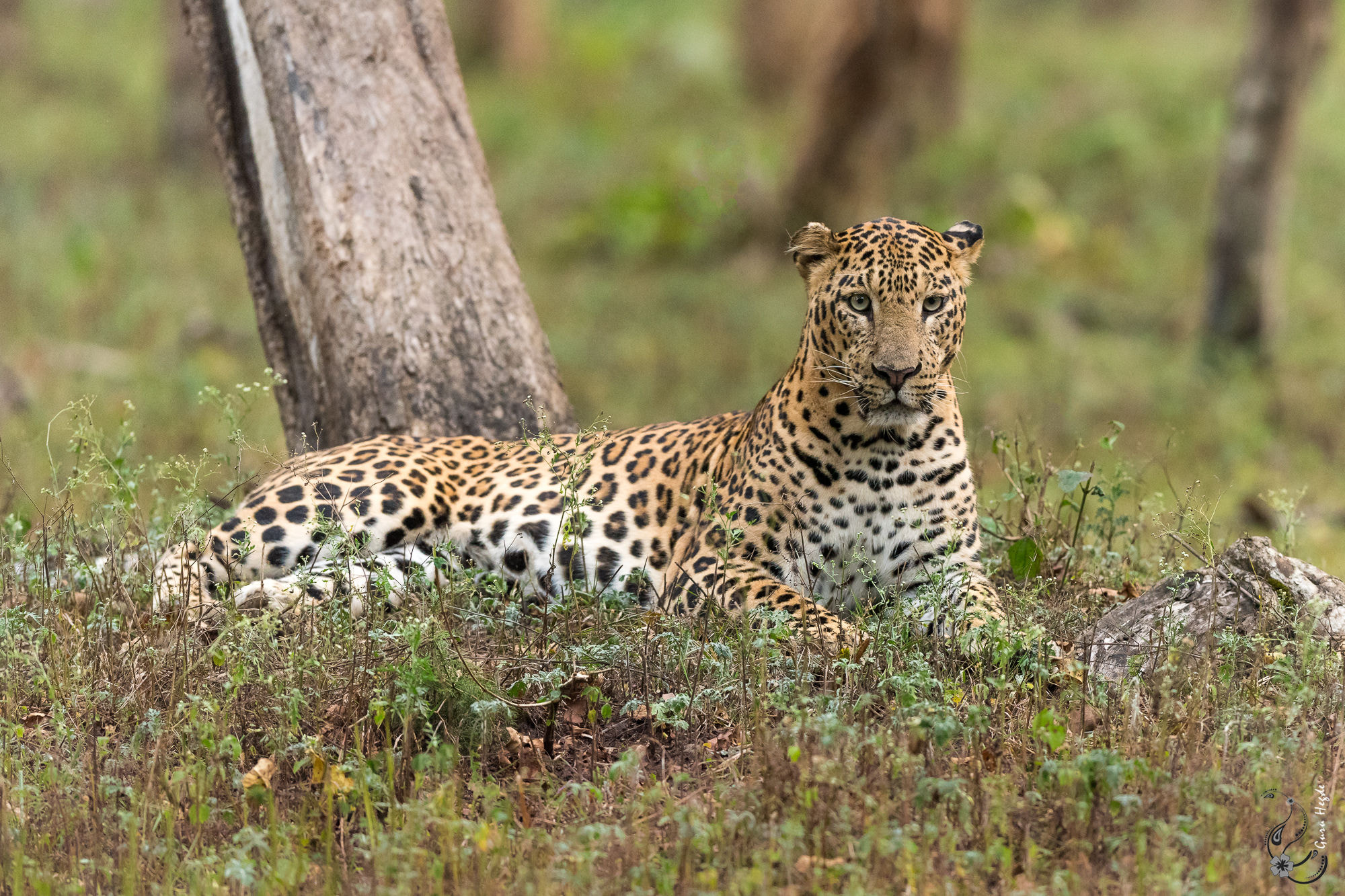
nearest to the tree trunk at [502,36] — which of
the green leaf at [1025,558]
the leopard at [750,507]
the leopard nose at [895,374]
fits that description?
the leopard at [750,507]

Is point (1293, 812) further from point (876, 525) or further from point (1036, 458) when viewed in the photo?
point (1036, 458)

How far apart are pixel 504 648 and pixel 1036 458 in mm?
2782

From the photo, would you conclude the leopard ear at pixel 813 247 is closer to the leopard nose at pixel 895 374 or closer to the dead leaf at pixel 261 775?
the leopard nose at pixel 895 374

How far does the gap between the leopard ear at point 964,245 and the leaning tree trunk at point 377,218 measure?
2279 millimetres

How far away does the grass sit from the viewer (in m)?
3.96

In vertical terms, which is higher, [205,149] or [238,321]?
[205,149]

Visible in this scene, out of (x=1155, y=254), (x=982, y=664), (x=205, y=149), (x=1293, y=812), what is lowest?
(x=1293, y=812)

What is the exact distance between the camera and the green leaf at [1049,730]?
4305mm

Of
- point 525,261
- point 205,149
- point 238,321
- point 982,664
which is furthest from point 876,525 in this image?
point 205,149

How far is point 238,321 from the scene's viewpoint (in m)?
14.3

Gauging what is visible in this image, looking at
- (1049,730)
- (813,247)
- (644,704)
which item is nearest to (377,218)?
(813,247)

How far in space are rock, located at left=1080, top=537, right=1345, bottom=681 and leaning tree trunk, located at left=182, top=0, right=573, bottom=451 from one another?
3201 mm

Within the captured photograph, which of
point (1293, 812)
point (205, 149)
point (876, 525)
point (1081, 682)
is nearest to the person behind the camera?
point (1293, 812)

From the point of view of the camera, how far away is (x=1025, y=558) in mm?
6285
